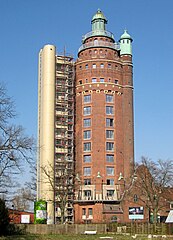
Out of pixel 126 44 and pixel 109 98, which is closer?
pixel 109 98

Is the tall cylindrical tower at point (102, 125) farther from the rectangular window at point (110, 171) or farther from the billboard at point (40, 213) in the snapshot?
the billboard at point (40, 213)

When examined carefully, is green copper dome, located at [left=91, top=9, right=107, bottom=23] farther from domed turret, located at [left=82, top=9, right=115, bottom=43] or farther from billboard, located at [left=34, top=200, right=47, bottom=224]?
billboard, located at [left=34, top=200, right=47, bottom=224]

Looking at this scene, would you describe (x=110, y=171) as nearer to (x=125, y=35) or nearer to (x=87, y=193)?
(x=87, y=193)

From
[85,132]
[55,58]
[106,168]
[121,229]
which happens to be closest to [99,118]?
[85,132]

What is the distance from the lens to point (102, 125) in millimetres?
98312

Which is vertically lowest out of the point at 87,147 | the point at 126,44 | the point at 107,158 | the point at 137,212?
the point at 137,212

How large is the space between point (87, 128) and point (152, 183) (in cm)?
1897

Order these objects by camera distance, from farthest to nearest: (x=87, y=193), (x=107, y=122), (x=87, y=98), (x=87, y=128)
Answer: (x=87, y=98), (x=87, y=128), (x=107, y=122), (x=87, y=193)

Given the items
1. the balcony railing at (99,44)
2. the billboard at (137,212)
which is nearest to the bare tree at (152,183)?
the billboard at (137,212)

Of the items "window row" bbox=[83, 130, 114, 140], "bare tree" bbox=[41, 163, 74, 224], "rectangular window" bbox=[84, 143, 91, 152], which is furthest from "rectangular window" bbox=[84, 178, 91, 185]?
"window row" bbox=[83, 130, 114, 140]

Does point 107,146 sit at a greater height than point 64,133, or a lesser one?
lesser

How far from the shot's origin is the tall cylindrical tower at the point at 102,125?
9594 centimetres

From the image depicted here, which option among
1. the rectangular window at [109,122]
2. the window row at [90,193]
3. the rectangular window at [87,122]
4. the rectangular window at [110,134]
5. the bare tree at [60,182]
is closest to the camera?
the bare tree at [60,182]

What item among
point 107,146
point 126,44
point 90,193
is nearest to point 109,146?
point 107,146
